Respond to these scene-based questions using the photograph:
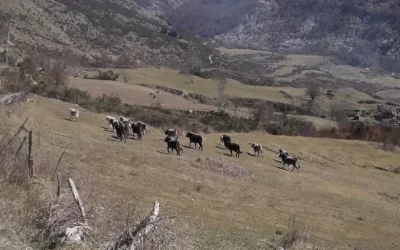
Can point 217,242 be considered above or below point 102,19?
below

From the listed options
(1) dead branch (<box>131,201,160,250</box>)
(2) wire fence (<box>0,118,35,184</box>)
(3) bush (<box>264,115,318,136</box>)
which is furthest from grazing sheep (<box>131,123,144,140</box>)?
(3) bush (<box>264,115,318,136</box>)

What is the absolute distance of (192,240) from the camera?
13148mm

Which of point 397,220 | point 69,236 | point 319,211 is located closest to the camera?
point 69,236

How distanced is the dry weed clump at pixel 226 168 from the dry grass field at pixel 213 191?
29cm

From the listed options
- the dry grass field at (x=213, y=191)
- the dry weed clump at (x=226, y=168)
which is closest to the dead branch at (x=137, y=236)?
the dry grass field at (x=213, y=191)

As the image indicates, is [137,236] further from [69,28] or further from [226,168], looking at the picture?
[69,28]

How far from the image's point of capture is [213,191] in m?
26.3

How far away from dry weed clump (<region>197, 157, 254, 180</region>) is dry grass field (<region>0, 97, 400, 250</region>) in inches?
11.2

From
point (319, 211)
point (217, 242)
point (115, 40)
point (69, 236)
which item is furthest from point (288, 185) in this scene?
point (115, 40)

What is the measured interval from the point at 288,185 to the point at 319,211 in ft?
20.0

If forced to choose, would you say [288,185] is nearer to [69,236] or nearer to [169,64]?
[69,236]

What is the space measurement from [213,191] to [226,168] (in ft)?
23.9

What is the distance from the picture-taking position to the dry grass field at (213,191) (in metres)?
16.8

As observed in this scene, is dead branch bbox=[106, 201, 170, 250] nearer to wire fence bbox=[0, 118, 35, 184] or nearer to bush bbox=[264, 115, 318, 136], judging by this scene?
wire fence bbox=[0, 118, 35, 184]
